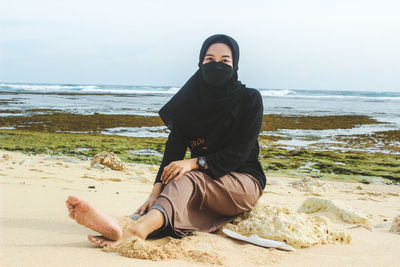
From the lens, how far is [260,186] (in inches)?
141

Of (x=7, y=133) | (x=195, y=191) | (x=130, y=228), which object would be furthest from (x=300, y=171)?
(x=7, y=133)

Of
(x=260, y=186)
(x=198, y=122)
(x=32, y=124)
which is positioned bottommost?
(x=32, y=124)

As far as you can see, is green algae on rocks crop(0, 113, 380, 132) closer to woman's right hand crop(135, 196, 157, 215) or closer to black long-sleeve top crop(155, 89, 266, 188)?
black long-sleeve top crop(155, 89, 266, 188)

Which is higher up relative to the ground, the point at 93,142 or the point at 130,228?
the point at 130,228

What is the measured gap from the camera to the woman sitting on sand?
317 cm

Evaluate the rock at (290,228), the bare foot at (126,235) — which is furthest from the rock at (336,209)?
the bare foot at (126,235)

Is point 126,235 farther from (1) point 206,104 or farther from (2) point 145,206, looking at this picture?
(1) point 206,104

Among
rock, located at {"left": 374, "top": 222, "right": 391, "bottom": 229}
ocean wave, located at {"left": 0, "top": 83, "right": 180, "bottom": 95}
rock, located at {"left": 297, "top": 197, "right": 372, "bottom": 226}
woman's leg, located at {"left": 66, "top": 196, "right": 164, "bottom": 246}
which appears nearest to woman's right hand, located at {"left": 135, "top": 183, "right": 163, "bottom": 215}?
woman's leg, located at {"left": 66, "top": 196, "right": 164, "bottom": 246}

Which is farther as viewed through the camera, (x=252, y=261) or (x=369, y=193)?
(x=369, y=193)

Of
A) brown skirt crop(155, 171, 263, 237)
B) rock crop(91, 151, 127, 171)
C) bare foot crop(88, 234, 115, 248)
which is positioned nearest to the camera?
bare foot crop(88, 234, 115, 248)

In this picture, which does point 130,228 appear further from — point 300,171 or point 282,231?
point 300,171

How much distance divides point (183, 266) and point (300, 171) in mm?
6172

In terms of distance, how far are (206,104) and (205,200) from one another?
78 cm

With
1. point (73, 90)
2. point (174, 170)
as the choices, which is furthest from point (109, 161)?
point (73, 90)
